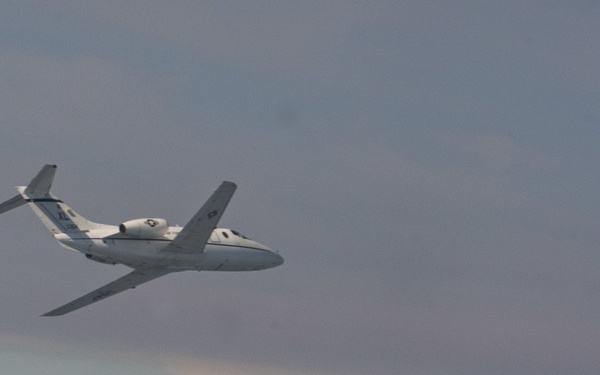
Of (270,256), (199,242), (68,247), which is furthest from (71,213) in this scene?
(270,256)

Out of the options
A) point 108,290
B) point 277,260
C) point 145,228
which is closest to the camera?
point 145,228

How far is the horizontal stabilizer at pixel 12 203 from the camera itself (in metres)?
114

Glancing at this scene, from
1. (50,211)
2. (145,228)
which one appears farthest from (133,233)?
(50,211)

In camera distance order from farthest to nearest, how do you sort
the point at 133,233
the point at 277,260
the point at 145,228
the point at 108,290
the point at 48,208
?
1. the point at 277,260
2. the point at 108,290
3. the point at 48,208
4. the point at 145,228
5. the point at 133,233

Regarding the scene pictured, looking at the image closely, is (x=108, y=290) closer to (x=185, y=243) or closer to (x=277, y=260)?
(x=185, y=243)

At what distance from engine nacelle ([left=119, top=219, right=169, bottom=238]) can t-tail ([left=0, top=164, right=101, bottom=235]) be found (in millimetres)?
3395

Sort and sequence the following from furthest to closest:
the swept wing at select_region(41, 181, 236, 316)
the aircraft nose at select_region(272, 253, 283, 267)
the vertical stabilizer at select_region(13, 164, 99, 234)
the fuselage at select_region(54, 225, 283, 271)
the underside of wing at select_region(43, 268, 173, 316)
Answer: the aircraft nose at select_region(272, 253, 283, 267) → the underside of wing at select_region(43, 268, 173, 316) → the vertical stabilizer at select_region(13, 164, 99, 234) → the fuselage at select_region(54, 225, 283, 271) → the swept wing at select_region(41, 181, 236, 316)

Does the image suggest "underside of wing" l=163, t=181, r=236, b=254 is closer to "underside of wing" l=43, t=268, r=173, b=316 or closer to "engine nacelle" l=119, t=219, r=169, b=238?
"engine nacelle" l=119, t=219, r=169, b=238

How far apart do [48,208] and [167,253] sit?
9.25 metres

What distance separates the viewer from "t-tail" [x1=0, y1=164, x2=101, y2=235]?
114 m

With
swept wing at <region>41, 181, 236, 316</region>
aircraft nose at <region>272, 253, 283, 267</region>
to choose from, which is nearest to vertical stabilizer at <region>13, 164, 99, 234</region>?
swept wing at <region>41, 181, 236, 316</region>

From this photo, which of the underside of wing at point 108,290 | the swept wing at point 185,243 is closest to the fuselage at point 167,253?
the swept wing at point 185,243

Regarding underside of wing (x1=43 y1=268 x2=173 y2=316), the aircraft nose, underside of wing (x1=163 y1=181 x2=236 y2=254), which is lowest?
underside of wing (x1=43 y1=268 x2=173 y2=316)

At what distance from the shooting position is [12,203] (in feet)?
374
